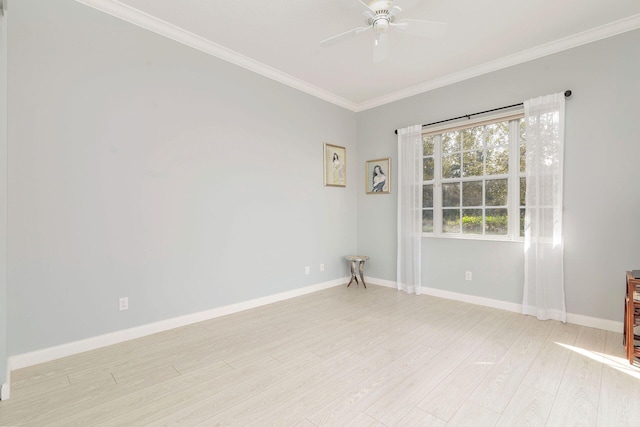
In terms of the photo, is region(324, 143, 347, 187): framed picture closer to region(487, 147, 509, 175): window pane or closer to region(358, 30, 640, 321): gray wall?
region(358, 30, 640, 321): gray wall

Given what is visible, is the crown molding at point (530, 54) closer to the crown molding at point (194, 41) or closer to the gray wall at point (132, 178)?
the crown molding at point (194, 41)

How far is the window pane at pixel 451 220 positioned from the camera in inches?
154

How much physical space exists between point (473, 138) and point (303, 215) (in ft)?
8.05

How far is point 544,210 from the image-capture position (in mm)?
3143

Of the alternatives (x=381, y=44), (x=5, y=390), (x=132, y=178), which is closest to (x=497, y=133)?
(x=381, y=44)

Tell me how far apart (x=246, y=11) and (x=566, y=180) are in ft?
11.8

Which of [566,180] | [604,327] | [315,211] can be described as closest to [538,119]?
[566,180]

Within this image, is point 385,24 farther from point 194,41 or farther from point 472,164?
point 472,164

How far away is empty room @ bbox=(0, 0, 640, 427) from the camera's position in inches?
75.9

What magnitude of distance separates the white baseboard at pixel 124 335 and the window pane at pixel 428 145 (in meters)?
2.79

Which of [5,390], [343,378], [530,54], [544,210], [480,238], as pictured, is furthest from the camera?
[480,238]

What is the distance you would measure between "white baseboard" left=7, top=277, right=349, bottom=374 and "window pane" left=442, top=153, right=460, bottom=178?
2733mm

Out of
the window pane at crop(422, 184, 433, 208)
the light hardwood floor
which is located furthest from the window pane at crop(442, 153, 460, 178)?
the light hardwood floor

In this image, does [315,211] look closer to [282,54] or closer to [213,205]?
[213,205]
